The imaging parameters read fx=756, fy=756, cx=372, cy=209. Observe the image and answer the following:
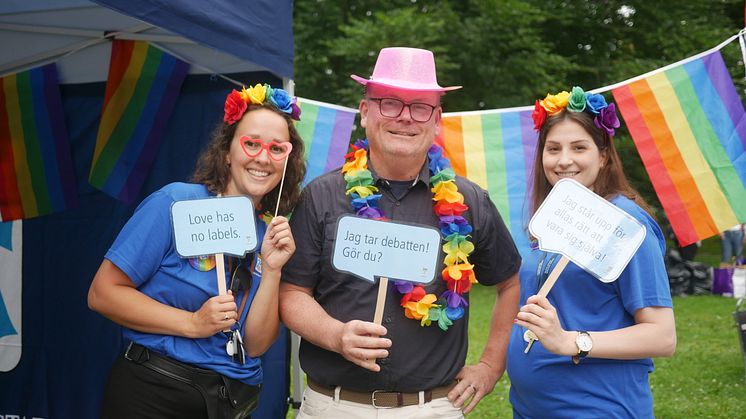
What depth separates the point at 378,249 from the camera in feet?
7.22

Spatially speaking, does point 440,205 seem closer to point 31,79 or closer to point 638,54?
point 31,79

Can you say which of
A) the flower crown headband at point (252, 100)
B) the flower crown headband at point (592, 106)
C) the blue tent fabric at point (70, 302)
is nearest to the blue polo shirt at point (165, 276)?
the flower crown headband at point (252, 100)

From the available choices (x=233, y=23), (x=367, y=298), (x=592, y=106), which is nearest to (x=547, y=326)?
(x=367, y=298)

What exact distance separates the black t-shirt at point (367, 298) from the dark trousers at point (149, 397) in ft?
1.28

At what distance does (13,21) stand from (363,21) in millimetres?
10325

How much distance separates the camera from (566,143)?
244cm

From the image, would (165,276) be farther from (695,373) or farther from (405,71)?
(695,373)

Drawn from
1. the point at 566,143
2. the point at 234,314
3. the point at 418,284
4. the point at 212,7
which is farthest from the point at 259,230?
the point at 566,143

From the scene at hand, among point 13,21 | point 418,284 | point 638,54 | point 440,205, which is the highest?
point 638,54

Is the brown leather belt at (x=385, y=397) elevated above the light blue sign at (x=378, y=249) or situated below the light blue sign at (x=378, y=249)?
below

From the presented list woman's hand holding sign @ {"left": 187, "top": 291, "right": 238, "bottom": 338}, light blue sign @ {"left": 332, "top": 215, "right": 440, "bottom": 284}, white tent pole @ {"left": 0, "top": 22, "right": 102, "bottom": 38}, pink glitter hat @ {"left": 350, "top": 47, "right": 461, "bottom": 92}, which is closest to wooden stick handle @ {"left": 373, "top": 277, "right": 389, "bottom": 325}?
light blue sign @ {"left": 332, "top": 215, "right": 440, "bottom": 284}

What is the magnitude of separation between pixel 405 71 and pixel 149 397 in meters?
1.35

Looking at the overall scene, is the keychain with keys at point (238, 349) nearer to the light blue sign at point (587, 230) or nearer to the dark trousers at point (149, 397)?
the dark trousers at point (149, 397)

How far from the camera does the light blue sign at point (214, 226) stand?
234cm
